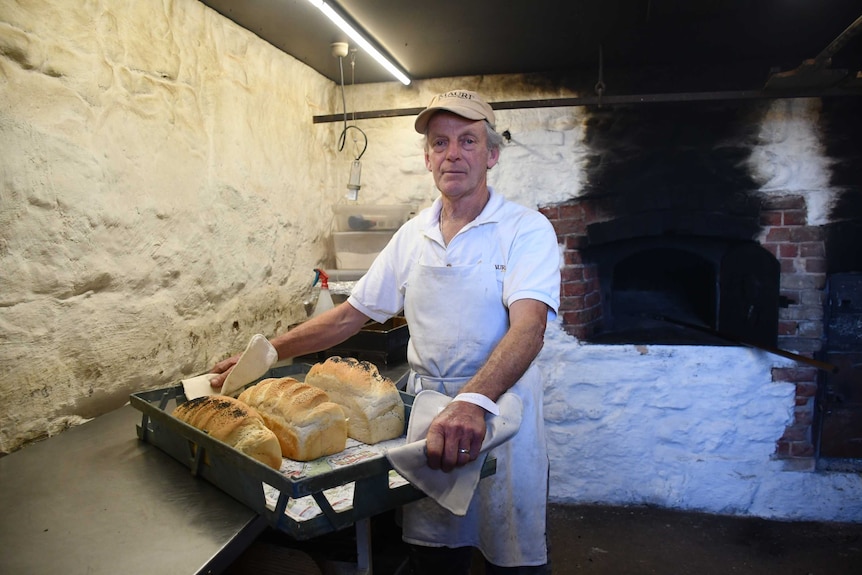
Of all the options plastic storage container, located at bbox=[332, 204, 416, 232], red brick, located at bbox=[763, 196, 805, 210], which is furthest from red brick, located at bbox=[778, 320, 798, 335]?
plastic storage container, located at bbox=[332, 204, 416, 232]

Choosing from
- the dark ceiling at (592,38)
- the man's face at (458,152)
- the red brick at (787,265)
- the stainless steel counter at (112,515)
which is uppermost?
the dark ceiling at (592,38)

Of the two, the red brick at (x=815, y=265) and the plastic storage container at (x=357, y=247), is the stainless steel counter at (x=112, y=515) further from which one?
the red brick at (x=815, y=265)

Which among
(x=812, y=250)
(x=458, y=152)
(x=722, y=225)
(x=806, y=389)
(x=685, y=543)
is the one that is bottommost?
(x=685, y=543)

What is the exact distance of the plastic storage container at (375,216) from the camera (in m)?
3.21

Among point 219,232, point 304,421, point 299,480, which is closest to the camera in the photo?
point 299,480

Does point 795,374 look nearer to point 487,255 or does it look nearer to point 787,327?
point 787,327

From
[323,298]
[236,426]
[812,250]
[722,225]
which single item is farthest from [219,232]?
[812,250]

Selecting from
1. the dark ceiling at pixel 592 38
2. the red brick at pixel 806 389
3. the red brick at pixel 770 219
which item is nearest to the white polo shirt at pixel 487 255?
the dark ceiling at pixel 592 38

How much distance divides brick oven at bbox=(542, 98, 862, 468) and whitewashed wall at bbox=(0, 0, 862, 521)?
114 mm

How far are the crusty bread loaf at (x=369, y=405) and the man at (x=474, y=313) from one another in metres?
0.30

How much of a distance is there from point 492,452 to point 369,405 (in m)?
0.46

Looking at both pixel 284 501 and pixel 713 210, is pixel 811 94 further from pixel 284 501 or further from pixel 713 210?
pixel 284 501

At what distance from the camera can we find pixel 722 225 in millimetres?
3074

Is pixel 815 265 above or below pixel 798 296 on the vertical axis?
above
